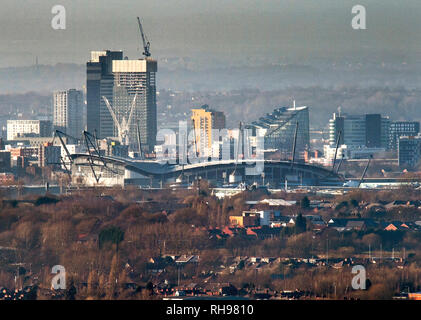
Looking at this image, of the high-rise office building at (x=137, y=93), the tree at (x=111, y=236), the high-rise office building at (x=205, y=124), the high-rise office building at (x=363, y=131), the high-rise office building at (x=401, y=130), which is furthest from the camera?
the high-rise office building at (x=137, y=93)

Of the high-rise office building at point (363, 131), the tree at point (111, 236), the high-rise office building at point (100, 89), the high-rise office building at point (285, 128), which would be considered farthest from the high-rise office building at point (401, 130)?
the tree at point (111, 236)

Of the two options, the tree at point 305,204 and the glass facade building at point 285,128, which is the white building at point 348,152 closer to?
the glass facade building at point 285,128

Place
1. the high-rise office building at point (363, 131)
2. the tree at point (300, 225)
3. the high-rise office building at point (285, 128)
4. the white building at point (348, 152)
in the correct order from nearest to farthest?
the tree at point (300, 225)
the white building at point (348, 152)
the high-rise office building at point (285, 128)
the high-rise office building at point (363, 131)

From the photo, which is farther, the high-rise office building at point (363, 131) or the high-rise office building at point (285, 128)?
the high-rise office building at point (363, 131)

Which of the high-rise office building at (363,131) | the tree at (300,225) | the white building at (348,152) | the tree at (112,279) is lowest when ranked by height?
the tree at (112,279)

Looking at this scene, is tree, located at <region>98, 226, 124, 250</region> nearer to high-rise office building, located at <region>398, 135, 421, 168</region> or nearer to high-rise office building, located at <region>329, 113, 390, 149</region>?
high-rise office building, located at <region>398, 135, 421, 168</region>

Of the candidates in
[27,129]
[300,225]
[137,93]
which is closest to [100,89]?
[137,93]

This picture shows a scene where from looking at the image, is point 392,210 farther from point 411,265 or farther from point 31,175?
point 31,175
